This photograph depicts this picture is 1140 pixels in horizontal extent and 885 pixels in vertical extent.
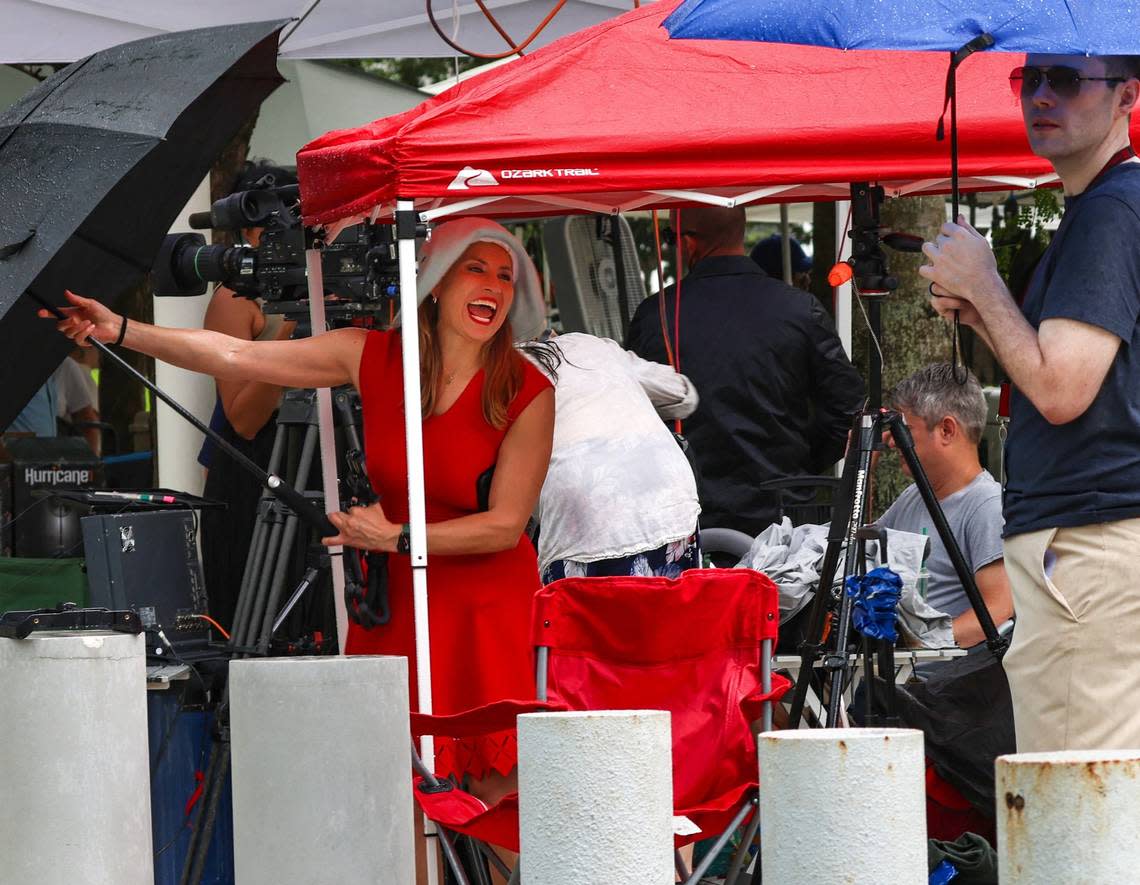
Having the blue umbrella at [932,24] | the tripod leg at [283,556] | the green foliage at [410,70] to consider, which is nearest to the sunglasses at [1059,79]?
the blue umbrella at [932,24]

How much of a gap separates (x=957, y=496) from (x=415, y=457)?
1.97 meters

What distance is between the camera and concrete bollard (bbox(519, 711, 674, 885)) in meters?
3.16

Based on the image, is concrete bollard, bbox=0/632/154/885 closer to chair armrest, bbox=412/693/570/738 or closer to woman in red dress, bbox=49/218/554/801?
chair armrest, bbox=412/693/570/738

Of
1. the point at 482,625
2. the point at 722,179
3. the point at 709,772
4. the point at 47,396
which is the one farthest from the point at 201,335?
the point at 47,396

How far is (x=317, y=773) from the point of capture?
363 centimetres

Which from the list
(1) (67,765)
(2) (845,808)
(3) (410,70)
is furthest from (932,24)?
(3) (410,70)

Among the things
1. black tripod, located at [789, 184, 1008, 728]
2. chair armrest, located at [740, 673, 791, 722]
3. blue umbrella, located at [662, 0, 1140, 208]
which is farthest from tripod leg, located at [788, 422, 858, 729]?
blue umbrella, located at [662, 0, 1140, 208]

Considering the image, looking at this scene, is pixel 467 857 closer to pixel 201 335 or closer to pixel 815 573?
pixel 815 573

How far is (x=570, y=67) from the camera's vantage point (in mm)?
4840

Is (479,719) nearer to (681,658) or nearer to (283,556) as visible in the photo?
(681,658)

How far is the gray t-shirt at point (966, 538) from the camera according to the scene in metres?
A: 5.44

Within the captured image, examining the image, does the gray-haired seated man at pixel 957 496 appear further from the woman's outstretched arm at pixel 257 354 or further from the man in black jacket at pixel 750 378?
the woman's outstretched arm at pixel 257 354

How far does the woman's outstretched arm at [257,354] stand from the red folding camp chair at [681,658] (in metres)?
0.81

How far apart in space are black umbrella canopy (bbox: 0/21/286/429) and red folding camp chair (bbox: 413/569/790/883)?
4.26ft
